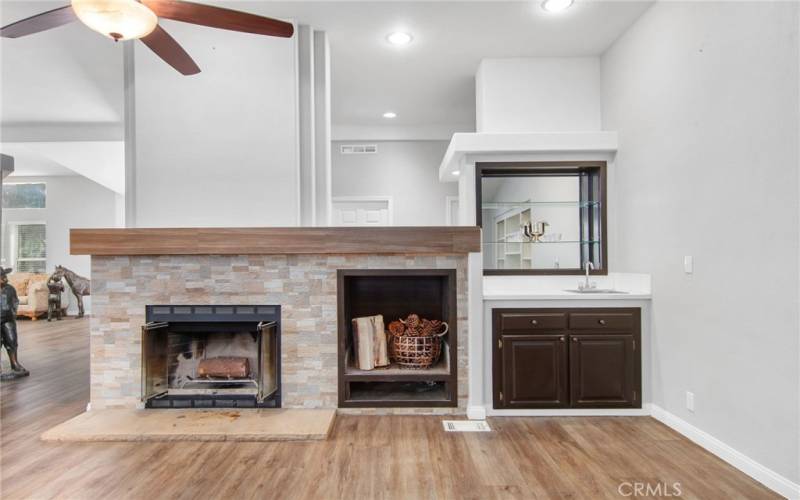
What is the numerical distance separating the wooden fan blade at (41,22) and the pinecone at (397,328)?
2525 mm

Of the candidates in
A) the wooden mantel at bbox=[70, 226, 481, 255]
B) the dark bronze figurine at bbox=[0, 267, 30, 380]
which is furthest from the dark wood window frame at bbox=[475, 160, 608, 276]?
the dark bronze figurine at bbox=[0, 267, 30, 380]

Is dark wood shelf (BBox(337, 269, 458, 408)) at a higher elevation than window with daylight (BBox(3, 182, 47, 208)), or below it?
below

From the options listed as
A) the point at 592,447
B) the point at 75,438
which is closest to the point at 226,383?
the point at 75,438

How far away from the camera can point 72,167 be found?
22.9 feet

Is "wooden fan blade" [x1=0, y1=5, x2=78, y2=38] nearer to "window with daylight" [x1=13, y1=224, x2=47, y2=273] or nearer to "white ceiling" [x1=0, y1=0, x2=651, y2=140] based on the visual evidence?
"white ceiling" [x1=0, y1=0, x2=651, y2=140]

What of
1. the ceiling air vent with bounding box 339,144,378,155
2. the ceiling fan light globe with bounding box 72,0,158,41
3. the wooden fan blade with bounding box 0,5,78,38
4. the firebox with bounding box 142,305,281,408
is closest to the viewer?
the ceiling fan light globe with bounding box 72,0,158,41

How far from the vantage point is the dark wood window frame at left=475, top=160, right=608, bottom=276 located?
11.6 feet

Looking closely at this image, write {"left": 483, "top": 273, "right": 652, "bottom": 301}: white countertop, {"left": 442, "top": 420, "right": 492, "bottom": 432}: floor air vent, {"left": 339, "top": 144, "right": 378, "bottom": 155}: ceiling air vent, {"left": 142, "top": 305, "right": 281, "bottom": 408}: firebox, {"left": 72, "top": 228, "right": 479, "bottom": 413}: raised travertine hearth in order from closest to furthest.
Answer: {"left": 442, "top": 420, "right": 492, "bottom": 432}: floor air vent
{"left": 142, "top": 305, "right": 281, "bottom": 408}: firebox
{"left": 72, "top": 228, "right": 479, "bottom": 413}: raised travertine hearth
{"left": 483, "top": 273, "right": 652, "bottom": 301}: white countertop
{"left": 339, "top": 144, "right": 378, "bottom": 155}: ceiling air vent

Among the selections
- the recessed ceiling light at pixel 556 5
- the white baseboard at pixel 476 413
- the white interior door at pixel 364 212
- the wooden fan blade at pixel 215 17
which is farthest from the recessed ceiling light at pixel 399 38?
the white baseboard at pixel 476 413

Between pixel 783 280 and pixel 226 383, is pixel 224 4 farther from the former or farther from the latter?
pixel 783 280

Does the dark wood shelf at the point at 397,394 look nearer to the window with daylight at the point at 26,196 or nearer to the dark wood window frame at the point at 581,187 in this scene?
the dark wood window frame at the point at 581,187

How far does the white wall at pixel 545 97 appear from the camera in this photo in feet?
12.1

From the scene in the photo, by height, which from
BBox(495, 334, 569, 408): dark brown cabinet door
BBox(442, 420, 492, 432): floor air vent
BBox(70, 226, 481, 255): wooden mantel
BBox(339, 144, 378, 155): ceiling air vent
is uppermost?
BBox(339, 144, 378, 155): ceiling air vent

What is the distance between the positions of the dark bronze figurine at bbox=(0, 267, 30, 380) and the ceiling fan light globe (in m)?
3.45
